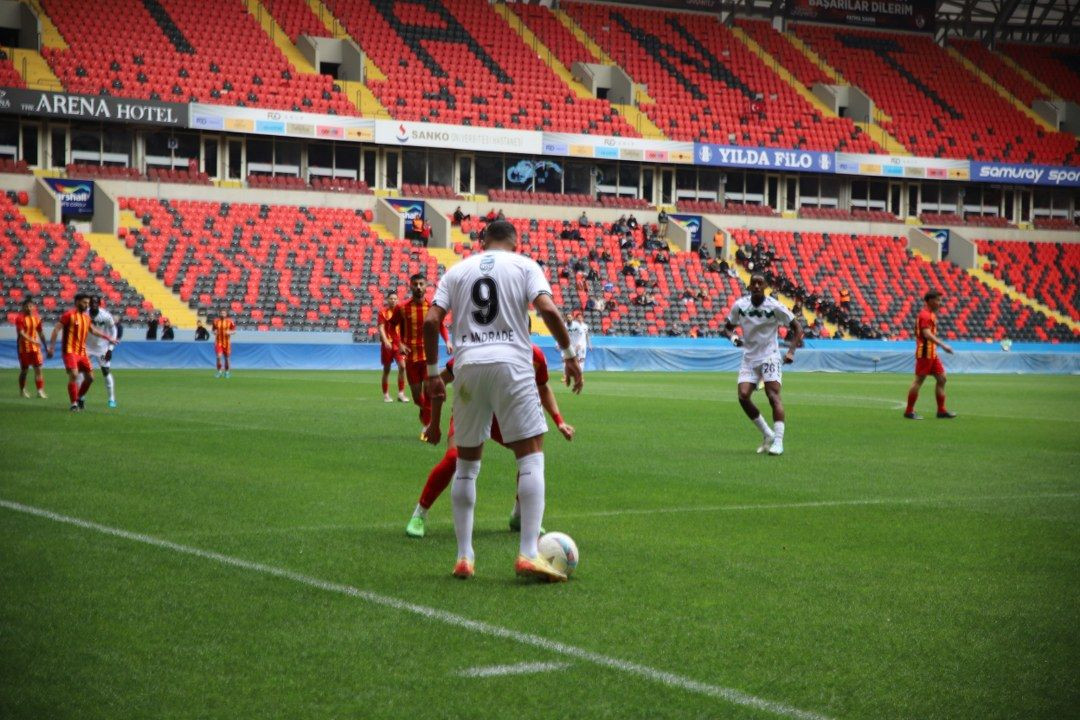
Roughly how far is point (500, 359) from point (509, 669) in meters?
2.37

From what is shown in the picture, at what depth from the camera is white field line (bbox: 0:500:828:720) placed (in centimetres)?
506

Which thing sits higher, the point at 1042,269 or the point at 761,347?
the point at 1042,269

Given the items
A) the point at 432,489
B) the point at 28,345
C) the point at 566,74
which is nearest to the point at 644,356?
the point at 566,74

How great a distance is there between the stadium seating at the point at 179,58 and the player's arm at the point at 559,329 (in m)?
47.2

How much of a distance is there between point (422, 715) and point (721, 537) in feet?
15.2

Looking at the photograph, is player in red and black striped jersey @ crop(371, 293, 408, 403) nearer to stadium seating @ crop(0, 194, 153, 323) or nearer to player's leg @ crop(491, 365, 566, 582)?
player's leg @ crop(491, 365, 566, 582)

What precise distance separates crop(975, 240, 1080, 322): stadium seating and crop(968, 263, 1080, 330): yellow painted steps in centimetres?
33

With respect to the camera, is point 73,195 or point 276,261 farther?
point 73,195

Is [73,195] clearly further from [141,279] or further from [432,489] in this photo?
→ [432,489]

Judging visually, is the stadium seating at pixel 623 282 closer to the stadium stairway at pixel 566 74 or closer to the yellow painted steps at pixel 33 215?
the stadium stairway at pixel 566 74

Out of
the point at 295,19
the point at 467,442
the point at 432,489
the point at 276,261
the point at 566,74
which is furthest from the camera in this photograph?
the point at 566,74

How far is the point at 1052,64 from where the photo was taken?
247 ft

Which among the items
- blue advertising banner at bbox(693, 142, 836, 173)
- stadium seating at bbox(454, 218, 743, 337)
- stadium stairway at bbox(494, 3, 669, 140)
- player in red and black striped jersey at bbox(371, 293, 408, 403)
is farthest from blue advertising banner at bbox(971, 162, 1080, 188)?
player in red and black striped jersey at bbox(371, 293, 408, 403)

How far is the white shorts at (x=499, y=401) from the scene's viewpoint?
745 cm
